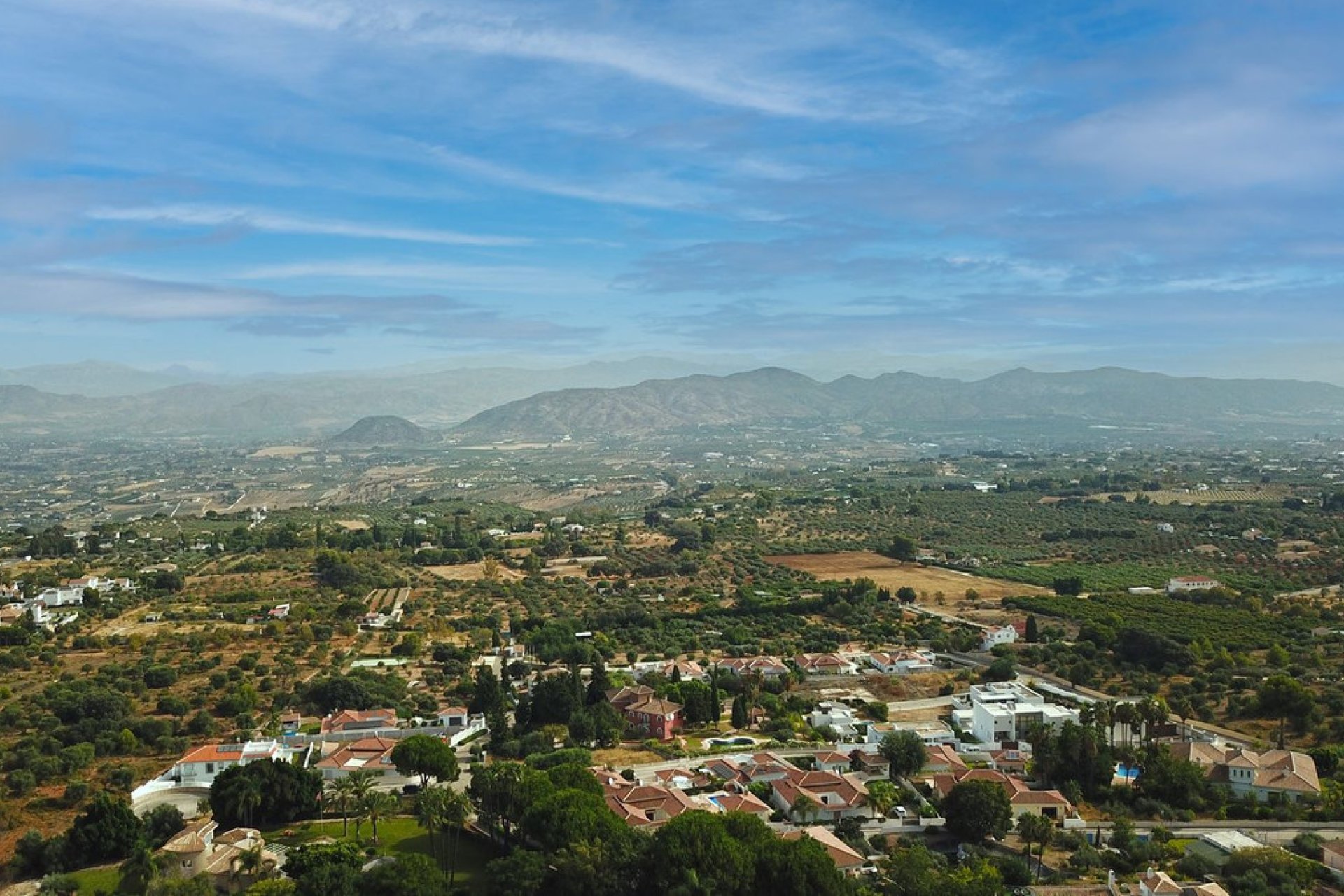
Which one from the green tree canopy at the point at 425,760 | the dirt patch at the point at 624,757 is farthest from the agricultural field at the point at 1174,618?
the green tree canopy at the point at 425,760

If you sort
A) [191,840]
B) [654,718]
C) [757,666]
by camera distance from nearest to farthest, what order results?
[191,840]
[654,718]
[757,666]

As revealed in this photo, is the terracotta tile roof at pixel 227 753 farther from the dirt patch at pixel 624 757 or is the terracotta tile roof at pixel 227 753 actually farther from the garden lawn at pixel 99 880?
the dirt patch at pixel 624 757

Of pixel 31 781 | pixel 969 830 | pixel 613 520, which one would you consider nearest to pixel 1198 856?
pixel 969 830

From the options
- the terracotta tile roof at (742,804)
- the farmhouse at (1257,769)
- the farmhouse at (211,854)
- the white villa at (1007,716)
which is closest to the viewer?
the farmhouse at (211,854)

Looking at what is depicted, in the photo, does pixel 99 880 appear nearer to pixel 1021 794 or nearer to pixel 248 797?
pixel 248 797

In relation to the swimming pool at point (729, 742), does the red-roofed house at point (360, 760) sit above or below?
above

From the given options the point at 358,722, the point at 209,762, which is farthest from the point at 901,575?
the point at 209,762

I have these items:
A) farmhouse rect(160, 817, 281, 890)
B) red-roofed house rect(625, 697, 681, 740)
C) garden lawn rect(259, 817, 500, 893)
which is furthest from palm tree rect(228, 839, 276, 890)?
red-roofed house rect(625, 697, 681, 740)
